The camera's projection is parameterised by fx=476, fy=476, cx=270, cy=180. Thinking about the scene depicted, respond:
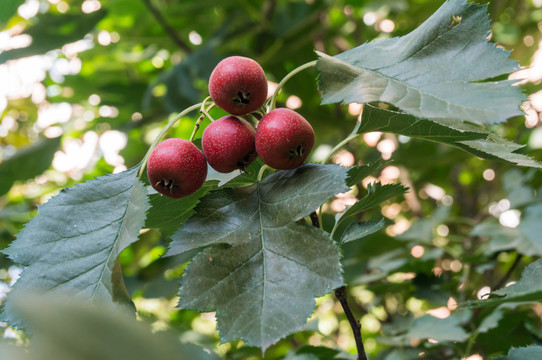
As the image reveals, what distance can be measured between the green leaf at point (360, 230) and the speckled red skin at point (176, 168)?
208 mm

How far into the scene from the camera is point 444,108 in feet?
1.64

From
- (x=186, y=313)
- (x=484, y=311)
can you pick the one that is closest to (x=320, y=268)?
(x=484, y=311)

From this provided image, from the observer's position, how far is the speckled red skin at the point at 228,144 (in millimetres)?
610

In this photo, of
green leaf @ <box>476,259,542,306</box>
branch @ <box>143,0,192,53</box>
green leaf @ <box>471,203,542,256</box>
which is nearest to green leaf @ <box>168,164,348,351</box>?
green leaf @ <box>476,259,542,306</box>

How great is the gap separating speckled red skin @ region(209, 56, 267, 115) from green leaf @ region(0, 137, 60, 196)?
1.12 meters

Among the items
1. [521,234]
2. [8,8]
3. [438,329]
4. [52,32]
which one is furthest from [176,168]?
[52,32]

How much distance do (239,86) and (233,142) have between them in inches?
2.9

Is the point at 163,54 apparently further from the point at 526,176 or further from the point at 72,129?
the point at 526,176

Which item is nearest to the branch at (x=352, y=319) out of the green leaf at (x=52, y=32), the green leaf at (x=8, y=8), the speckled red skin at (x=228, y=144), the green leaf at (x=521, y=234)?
the speckled red skin at (x=228, y=144)

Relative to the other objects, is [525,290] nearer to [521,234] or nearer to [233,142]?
[233,142]

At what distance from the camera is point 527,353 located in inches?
26.0

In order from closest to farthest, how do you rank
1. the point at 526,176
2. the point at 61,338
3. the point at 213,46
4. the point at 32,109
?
the point at 61,338, the point at 526,176, the point at 213,46, the point at 32,109

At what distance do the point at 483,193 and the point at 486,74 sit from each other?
182 cm

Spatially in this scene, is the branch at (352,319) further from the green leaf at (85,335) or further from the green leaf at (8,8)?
the green leaf at (8,8)
